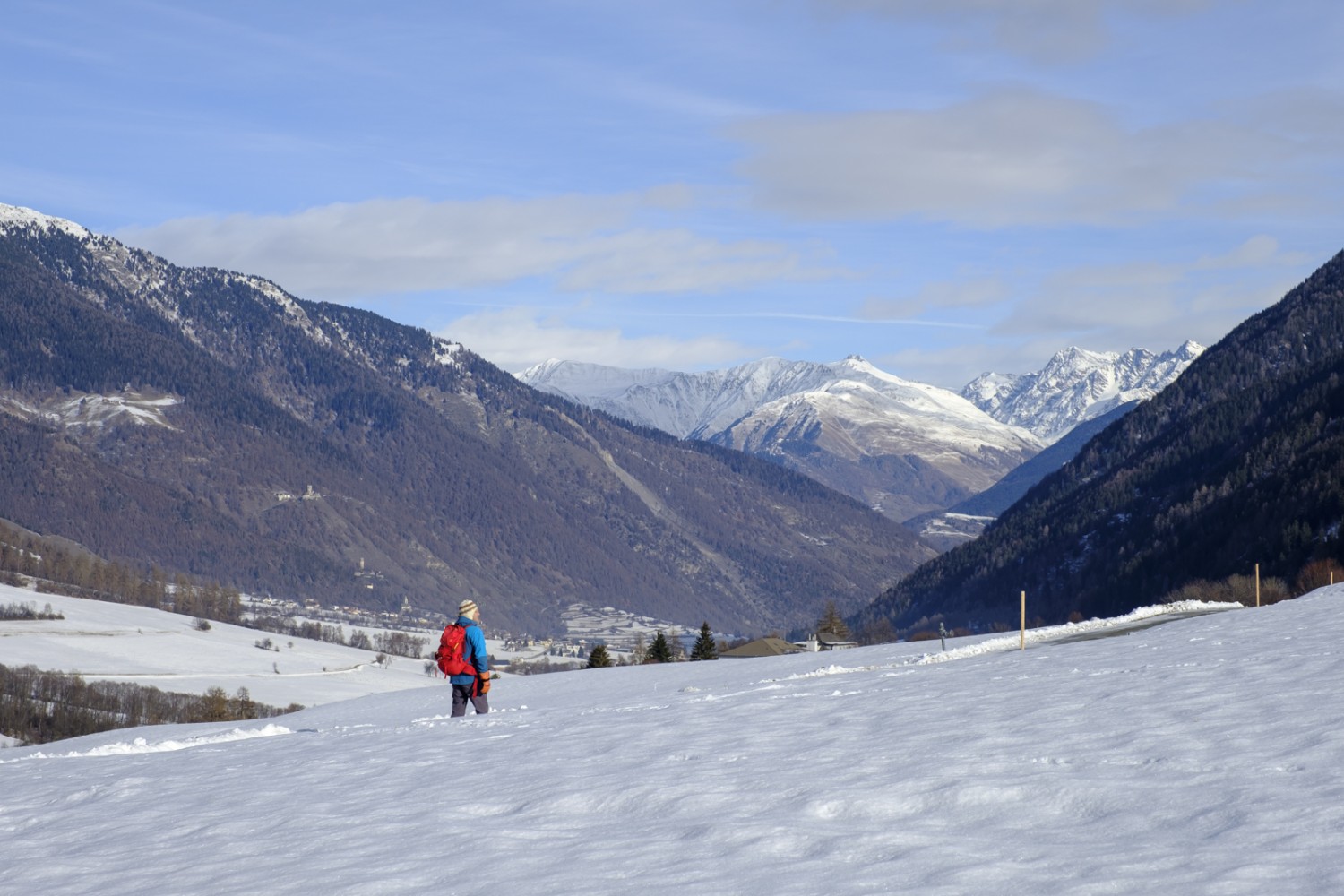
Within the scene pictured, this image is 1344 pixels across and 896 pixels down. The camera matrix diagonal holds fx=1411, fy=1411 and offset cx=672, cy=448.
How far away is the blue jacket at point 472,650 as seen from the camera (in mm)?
27297

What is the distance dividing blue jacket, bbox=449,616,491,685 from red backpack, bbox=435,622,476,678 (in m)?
0.07

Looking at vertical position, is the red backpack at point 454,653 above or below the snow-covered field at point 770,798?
above

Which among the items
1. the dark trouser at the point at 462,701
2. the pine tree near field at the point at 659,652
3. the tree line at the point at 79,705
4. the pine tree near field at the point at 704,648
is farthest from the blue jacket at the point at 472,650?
the tree line at the point at 79,705

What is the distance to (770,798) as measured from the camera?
15664 millimetres

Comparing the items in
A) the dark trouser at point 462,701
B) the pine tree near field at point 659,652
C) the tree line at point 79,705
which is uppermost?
the dark trouser at point 462,701

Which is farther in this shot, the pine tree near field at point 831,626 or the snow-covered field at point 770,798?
the pine tree near field at point 831,626

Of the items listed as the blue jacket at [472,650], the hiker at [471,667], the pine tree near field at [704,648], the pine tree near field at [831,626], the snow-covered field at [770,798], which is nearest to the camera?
the snow-covered field at [770,798]

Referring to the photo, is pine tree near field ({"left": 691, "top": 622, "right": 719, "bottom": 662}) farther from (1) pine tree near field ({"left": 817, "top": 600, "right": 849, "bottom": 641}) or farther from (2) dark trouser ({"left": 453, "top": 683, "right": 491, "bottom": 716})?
(2) dark trouser ({"left": 453, "top": 683, "right": 491, "bottom": 716})

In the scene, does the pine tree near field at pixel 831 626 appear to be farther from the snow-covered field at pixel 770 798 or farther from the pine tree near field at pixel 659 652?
the snow-covered field at pixel 770 798

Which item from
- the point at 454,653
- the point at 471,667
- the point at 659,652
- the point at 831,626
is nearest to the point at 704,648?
the point at 659,652

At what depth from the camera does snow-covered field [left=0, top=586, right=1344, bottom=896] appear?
40.2ft

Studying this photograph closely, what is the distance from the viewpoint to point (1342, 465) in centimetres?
15238

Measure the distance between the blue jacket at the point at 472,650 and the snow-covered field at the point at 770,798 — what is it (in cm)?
131

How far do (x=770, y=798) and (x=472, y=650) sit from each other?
42.8 feet
